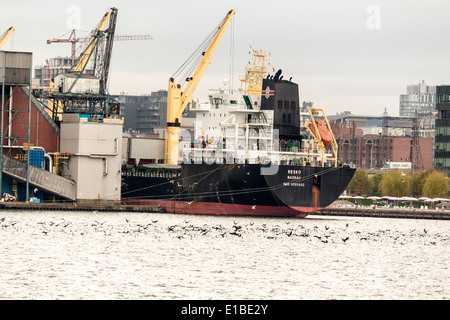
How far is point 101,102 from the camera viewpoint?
4564 inches

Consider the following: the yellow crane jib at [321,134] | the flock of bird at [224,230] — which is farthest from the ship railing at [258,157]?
the flock of bird at [224,230]

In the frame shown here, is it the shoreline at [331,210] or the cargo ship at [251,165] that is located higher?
the cargo ship at [251,165]

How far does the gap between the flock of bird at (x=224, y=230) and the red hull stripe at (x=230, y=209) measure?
15.9 feet

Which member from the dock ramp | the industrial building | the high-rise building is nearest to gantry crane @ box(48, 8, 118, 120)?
the industrial building

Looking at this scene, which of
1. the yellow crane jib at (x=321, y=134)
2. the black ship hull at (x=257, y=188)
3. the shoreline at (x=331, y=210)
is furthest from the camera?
the yellow crane jib at (x=321, y=134)

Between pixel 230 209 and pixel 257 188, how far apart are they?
5.14 metres

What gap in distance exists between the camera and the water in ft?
164

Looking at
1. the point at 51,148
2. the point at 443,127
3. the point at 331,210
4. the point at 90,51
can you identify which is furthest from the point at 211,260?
the point at 443,127

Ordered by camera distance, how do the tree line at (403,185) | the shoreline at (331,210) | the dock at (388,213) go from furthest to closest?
1. the tree line at (403,185)
2. the dock at (388,213)
3. the shoreline at (331,210)

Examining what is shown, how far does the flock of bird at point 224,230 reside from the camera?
80250 mm

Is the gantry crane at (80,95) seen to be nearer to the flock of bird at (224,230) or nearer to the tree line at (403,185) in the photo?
the flock of bird at (224,230)

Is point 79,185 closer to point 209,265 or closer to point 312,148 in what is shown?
point 312,148

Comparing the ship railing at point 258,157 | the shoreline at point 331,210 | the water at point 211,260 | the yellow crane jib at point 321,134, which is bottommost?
the water at point 211,260
